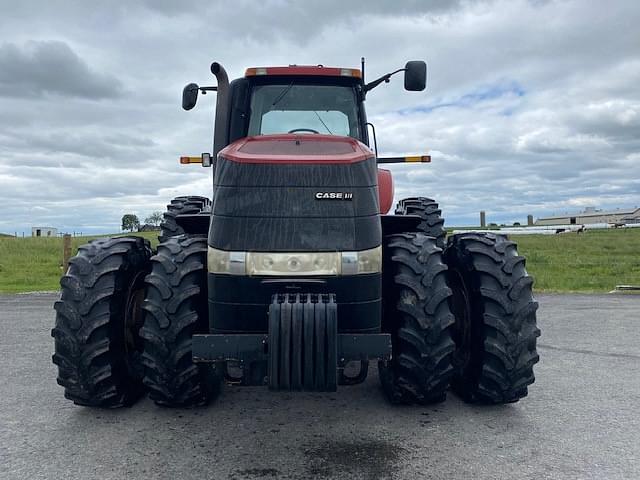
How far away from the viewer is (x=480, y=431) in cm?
430

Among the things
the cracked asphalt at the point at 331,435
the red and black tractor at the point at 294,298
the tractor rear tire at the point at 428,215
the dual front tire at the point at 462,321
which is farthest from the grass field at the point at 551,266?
the red and black tractor at the point at 294,298

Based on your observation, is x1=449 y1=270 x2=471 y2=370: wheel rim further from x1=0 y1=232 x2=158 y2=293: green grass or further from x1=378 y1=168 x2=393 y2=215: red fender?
x1=0 y1=232 x2=158 y2=293: green grass

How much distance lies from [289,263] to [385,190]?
268cm

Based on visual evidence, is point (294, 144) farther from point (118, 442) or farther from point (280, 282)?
point (118, 442)

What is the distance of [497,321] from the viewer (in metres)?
4.41

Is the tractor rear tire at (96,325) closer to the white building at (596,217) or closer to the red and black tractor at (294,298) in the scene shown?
the red and black tractor at (294,298)

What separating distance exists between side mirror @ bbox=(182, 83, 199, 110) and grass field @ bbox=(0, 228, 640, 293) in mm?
11565

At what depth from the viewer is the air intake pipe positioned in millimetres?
4676

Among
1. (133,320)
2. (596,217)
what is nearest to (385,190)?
(133,320)

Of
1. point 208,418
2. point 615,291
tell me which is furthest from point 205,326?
point 615,291

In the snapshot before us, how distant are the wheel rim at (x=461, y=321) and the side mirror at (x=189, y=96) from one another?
282 cm

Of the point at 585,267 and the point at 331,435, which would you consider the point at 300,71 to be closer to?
the point at 331,435

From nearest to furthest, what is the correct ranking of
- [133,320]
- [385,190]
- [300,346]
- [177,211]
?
[300,346] → [133,320] → [385,190] → [177,211]

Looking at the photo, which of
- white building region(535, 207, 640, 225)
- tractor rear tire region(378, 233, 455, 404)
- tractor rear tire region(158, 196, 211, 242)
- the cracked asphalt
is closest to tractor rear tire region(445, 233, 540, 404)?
the cracked asphalt
